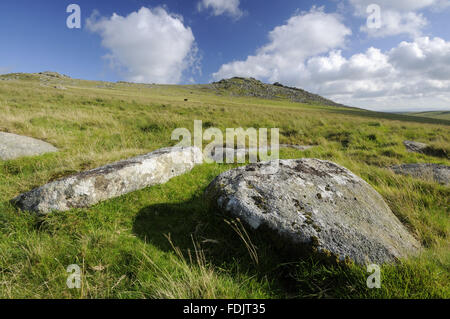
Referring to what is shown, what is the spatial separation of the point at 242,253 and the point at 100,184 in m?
3.28

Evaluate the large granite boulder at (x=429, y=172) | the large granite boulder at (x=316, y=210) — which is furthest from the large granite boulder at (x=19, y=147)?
the large granite boulder at (x=429, y=172)

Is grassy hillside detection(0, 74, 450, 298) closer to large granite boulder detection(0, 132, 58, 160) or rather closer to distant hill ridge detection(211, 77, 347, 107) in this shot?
large granite boulder detection(0, 132, 58, 160)

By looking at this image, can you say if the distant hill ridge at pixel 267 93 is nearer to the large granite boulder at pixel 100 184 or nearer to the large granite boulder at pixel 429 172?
the large granite boulder at pixel 429 172

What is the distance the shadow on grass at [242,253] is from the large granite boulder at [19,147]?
230 inches

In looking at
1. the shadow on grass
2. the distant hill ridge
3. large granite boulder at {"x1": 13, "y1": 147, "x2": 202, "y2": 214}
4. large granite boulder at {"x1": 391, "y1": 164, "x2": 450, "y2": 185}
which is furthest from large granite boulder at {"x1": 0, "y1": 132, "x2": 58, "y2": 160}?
the distant hill ridge

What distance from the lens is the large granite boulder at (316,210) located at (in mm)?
2785

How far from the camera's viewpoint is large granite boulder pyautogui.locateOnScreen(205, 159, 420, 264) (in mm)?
2785

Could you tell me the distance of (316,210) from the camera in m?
3.32

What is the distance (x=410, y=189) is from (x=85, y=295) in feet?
22.6

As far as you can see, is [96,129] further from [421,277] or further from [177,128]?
[421,277]

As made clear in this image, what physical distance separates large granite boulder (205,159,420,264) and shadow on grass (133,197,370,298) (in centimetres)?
18

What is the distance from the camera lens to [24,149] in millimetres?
7039
